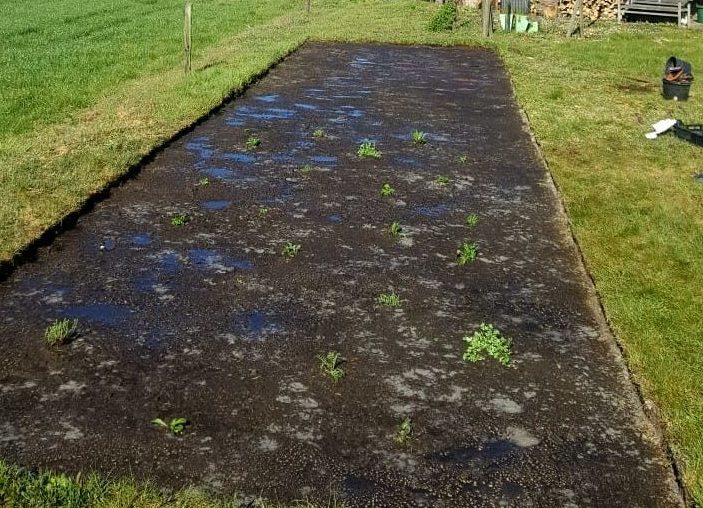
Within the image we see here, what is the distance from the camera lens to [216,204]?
8523 millimetres

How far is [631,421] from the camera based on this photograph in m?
4.78

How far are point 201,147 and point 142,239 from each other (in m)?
3.64

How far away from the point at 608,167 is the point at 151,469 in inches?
322

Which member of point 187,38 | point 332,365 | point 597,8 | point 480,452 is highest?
point 597,8

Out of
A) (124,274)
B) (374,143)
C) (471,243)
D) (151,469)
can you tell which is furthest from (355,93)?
(151,469)

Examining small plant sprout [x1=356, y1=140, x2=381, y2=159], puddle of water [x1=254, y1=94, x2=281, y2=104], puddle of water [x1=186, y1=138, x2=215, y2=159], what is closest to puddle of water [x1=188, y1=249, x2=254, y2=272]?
puddle of water [x1=186, y1=138, x2=215, y2=159]

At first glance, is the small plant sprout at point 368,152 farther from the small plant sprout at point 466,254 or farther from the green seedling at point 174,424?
the green seedling at point 174,424

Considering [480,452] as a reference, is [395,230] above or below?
above

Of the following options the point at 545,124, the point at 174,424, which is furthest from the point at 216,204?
the point at 545,124

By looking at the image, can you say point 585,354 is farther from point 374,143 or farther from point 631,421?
point 374,143

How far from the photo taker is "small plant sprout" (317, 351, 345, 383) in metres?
5.15

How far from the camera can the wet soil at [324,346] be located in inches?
169

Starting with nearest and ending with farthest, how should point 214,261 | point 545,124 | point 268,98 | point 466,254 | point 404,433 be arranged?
point 404,433, point 214,261, point 466,254, point 545,124, point 268,98

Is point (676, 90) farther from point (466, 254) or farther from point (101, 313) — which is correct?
point (101, 313)
